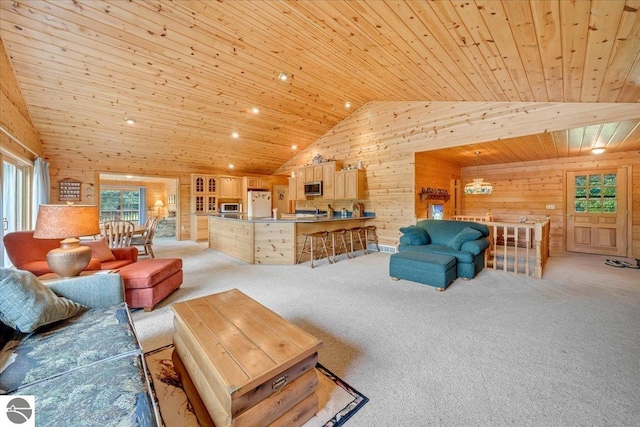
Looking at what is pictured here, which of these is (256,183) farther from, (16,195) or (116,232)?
(16,195)

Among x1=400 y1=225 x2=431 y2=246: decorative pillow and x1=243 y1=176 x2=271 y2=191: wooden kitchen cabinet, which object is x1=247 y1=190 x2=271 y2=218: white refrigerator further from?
x1=400 y1=225 x2=431 y2=246: decorative pillow

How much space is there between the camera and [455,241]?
166 inches

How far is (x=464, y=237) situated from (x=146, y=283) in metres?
4.41

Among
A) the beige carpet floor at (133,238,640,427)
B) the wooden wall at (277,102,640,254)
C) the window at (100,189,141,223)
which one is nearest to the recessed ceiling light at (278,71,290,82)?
the wooden wall at (277,102,640,254)

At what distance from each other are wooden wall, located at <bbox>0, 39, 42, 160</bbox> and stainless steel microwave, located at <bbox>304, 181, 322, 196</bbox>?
571 cm

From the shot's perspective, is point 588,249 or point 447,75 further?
point 588,249

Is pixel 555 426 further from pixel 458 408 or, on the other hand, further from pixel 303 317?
pixel 303 317

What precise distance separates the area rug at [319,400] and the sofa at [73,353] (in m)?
0.21

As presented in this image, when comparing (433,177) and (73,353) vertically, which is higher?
(433,177)

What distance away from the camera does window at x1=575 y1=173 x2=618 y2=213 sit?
5.96 meters

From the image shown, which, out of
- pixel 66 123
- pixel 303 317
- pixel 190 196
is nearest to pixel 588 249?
pixel 303 317

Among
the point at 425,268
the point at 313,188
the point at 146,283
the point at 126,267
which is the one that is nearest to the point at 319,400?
the point at 146,283

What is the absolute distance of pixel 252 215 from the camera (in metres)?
6.56

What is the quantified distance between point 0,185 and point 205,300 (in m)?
3.99
